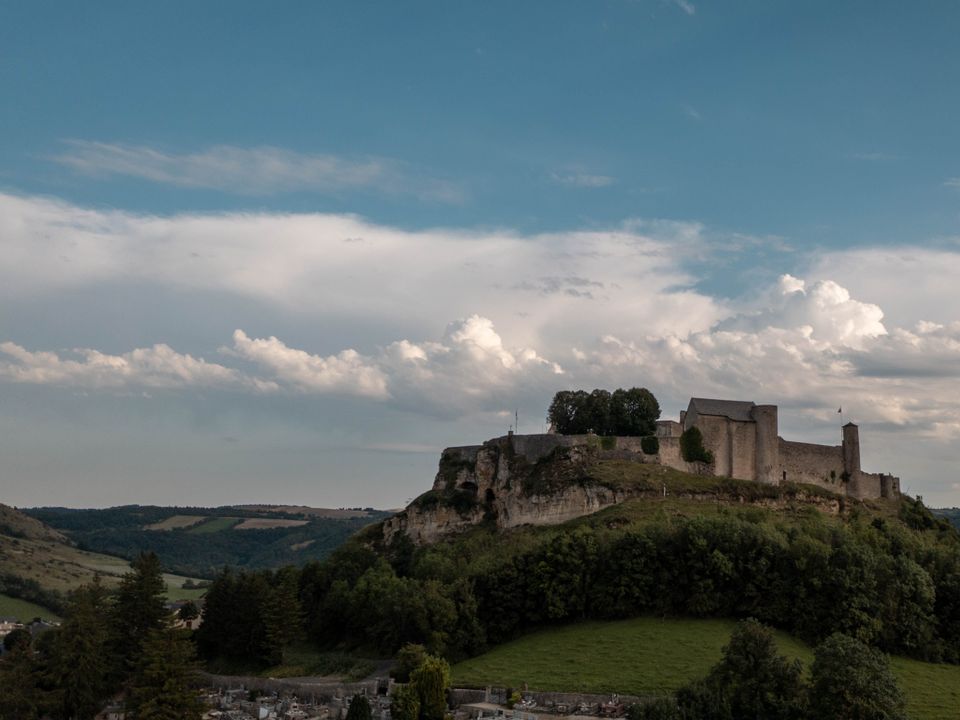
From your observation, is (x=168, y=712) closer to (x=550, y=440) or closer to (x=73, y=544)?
(x=550, y=440)

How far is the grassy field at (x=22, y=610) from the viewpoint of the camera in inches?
4464

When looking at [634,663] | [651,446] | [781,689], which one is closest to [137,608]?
[634,663]

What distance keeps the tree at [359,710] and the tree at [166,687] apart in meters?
7.62

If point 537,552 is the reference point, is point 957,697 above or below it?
below

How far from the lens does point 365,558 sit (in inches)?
3036

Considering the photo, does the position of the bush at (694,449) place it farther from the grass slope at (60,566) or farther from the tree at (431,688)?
the grass slope at (60,566)

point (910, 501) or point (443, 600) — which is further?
point (910, 501)

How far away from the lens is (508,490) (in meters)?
76.1

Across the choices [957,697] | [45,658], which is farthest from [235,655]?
[957,697]

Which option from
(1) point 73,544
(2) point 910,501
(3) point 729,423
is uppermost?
(3) point 729,423

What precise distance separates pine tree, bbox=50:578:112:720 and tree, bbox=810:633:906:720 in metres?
36.9

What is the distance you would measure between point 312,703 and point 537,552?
1624 cm

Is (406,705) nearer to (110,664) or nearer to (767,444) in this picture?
(110,664)

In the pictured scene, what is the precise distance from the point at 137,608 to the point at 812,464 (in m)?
49.8
